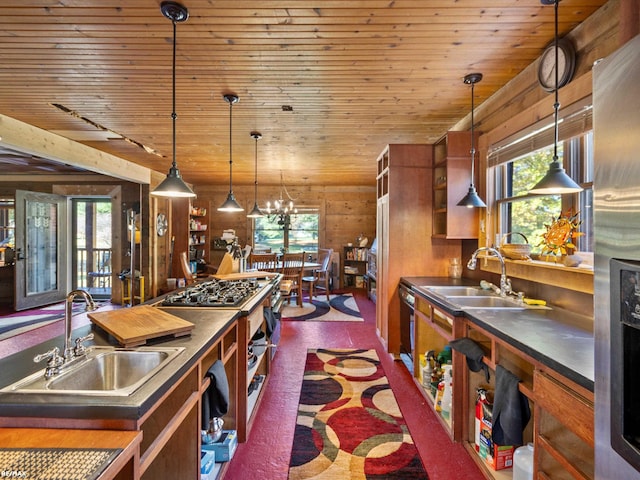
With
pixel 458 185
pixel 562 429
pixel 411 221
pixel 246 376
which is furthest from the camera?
pixel 411 221

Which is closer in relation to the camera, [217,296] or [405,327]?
[217,296]

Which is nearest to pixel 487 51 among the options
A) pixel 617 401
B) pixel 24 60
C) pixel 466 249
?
pixel 466 249

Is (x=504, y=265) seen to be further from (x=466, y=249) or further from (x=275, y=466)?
(x=275, y=466)

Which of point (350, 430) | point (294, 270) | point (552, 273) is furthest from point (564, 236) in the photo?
point (294, 270)

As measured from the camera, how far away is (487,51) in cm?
218

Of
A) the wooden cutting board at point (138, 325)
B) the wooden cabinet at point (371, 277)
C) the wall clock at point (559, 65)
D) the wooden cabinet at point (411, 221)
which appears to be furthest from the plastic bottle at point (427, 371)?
the wooden cabinet at point (371, 277)

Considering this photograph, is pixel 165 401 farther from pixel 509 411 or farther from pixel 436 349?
pixel 436 349

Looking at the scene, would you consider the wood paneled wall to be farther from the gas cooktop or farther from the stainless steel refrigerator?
the stainless steel refrigerator

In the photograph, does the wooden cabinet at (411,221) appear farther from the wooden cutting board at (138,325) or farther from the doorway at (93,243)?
the doorway at (93,243)

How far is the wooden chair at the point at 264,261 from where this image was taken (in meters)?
5.33

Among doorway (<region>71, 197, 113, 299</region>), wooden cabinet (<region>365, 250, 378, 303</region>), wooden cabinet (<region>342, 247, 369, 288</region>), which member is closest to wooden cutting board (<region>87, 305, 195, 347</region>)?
wooden cabinet (<region>365, 250, 378, 303</region>)

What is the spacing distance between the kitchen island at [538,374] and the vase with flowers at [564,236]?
349 mm

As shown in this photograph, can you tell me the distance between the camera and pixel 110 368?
4.32 ft

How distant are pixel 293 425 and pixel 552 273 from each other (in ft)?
6.51
